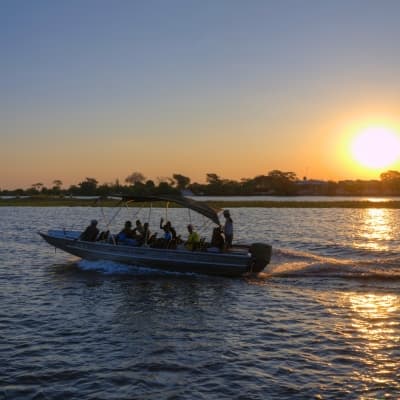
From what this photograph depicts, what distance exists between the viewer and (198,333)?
1280 cm

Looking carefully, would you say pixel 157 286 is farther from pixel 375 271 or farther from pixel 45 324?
pixel 375 271

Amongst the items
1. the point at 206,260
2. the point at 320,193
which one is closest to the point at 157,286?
the point at 206,260

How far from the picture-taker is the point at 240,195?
162 m

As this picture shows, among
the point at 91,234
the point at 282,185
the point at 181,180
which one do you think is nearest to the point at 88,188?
the point at 181,180

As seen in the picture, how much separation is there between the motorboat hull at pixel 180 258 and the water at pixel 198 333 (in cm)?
42

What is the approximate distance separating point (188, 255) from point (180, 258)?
374mm

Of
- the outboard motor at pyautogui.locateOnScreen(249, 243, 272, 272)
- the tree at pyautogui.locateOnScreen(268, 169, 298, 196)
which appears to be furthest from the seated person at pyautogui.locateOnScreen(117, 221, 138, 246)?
the tree at pyautogui.locateOnScreen(268, 169, 298, 196)

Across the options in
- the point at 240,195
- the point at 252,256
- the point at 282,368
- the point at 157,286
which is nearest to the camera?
the point at 282,368

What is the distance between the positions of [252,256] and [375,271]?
5.45 meters

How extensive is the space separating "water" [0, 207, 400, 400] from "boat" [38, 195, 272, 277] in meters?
0.47

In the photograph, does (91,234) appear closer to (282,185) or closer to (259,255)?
(259,255)

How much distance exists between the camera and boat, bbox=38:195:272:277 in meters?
20.1

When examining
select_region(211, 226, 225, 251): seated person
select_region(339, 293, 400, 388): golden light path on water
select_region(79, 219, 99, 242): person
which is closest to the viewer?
select_region(339, 293, 400, 388): golden light path on water

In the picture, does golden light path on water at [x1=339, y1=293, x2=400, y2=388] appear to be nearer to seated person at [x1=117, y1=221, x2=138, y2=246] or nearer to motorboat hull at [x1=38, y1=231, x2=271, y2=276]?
motorboat hull at [x1=38, y1=231, x2=271, y2=276]
